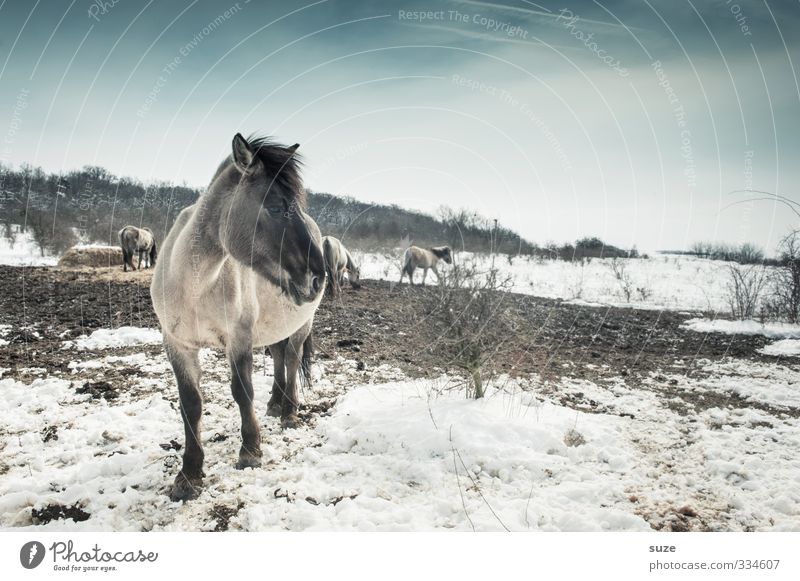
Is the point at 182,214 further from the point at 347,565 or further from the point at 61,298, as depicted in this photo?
the point at 61,298

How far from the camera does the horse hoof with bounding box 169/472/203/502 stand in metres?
2.63

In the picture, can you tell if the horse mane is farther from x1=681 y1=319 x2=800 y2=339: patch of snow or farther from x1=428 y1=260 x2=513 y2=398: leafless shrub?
x1=681 y1=319 x2=800 y2=339: patch of snow

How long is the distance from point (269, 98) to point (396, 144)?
4.07 feet

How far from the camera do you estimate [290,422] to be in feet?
12.3

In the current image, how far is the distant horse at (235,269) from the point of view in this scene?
242cm

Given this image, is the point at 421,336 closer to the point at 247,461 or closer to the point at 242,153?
the point at 247,461

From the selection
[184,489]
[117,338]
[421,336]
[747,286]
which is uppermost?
[747,286]

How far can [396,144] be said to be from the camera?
3916 millimetres

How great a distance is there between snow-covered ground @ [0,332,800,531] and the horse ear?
7.14 ft

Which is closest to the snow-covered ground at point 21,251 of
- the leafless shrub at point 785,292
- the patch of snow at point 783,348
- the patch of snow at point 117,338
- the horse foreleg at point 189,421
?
the patch of snow at point 117,338

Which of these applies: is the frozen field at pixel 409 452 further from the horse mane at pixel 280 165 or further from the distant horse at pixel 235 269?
the horse mane at pixel 280 165

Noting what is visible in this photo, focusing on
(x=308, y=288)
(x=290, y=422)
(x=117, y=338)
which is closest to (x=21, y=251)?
(x=117, y=338)

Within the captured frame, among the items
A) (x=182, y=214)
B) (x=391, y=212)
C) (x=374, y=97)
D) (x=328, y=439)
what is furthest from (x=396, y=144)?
(x=328, y=439)

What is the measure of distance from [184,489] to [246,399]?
682 millimetres
